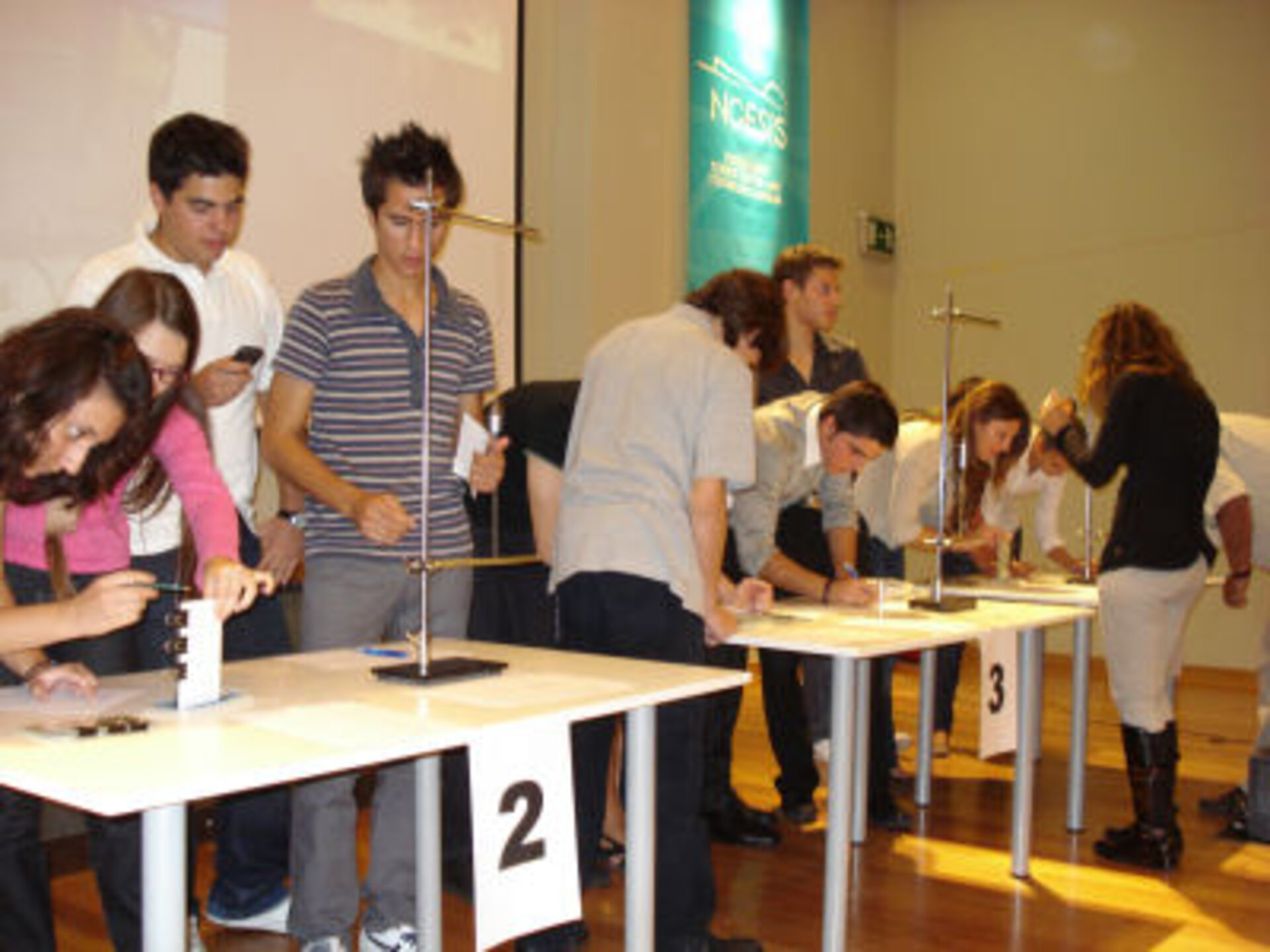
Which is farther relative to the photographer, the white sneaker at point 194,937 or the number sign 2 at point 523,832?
the white sneaker at point 194,937

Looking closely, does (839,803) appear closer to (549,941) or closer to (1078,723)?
(549,941)

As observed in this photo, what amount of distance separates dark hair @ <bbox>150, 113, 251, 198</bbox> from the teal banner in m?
2.89

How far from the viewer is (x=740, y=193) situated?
517cm

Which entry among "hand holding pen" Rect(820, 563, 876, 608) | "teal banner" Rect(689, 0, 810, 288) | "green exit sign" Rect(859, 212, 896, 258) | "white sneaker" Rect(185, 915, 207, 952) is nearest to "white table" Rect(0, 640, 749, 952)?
"white sneaker" Rect(185, 915, 207, 952)

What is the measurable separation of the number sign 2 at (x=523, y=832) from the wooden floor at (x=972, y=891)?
36.0 inches

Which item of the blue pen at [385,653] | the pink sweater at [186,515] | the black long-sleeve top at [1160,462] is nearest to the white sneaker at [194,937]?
the blue pen at [385,653]

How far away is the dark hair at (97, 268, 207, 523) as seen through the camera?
1745 millimetres

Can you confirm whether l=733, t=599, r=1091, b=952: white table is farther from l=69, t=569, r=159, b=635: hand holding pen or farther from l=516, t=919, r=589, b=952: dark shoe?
l=69, t=569, r=159, b=635: hand holding pen

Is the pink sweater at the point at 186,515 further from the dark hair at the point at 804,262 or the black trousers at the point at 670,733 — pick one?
the dark hair at the point at 804,262

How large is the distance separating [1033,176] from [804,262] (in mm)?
3246

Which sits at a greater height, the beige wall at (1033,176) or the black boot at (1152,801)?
the beige wall at (1033,176)

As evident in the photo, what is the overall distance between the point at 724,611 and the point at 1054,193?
179 inches

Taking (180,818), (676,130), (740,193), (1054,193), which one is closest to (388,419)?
(180,818)

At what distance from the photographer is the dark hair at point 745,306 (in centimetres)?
221
